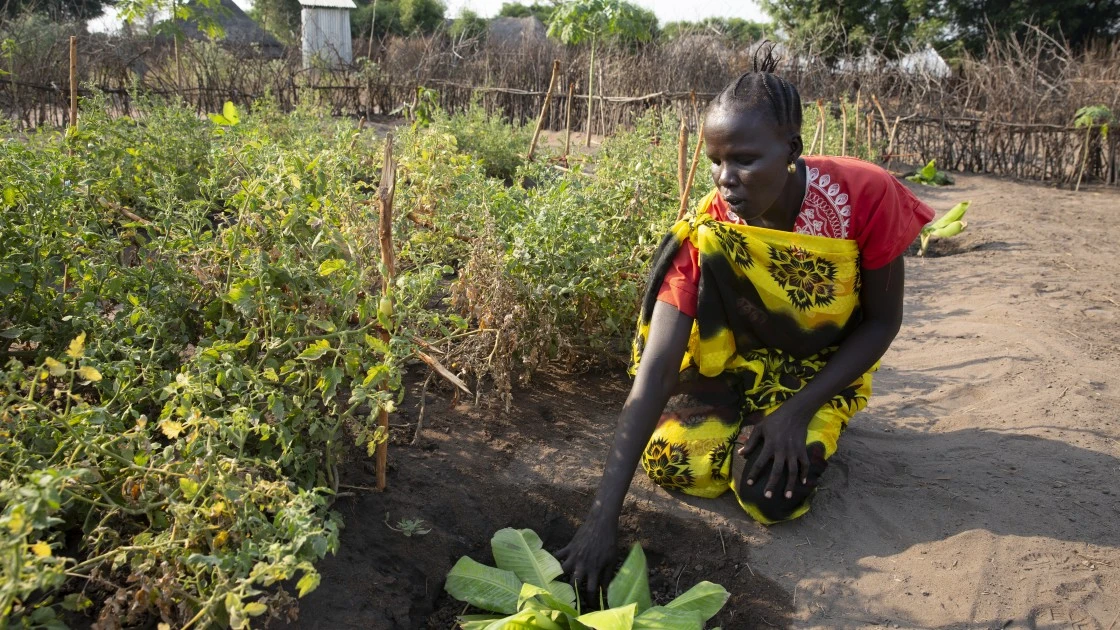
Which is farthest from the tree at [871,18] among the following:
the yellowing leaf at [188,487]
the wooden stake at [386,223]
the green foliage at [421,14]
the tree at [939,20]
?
the yellowing leaf at [188,487]

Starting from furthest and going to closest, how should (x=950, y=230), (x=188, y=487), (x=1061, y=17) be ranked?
(x=1061, y=17) < (x=950, y=230) < (x=188, y=487)

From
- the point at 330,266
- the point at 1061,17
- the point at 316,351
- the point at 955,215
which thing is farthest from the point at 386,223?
the point at 1061,17

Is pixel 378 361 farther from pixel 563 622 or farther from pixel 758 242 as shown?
pixel 758 242

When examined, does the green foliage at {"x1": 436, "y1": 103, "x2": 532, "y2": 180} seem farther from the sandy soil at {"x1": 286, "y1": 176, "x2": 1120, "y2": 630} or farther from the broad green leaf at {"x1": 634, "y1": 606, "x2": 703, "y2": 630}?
the broad green leaf at {"x1": 634, "y1": 606, "x2": 703, "y2": 630}

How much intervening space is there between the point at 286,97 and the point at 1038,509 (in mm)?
11663

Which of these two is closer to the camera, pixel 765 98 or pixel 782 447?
pixel 765 98

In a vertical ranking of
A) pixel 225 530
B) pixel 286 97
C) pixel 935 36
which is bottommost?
pixel 225 530

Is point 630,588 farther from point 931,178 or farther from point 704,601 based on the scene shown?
point 931,178

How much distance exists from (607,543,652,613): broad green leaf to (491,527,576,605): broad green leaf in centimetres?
10

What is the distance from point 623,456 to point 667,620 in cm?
40

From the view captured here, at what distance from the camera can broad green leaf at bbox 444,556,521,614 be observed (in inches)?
76.4

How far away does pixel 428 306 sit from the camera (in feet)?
11.3

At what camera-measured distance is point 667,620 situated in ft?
6.00

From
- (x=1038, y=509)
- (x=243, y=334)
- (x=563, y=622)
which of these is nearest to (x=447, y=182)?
(x=243, y=334)
